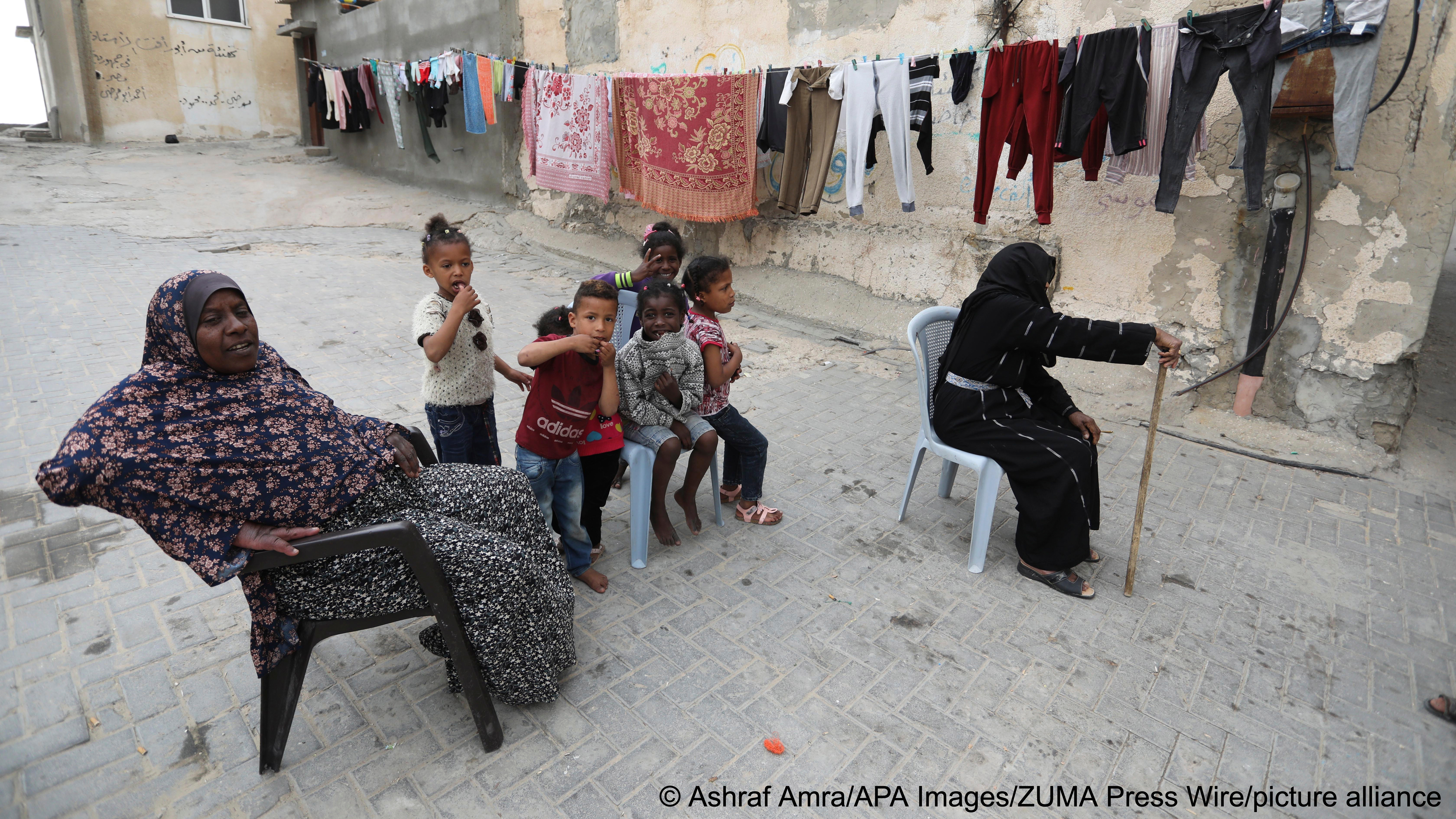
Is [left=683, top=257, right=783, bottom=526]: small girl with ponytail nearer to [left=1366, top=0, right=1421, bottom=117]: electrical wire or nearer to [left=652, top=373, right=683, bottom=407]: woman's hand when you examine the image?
[left=652, top=373, right=683, bottom=407]: woman's hand

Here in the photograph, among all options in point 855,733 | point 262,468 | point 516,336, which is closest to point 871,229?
point 516,336

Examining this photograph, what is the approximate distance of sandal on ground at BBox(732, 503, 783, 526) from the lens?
378 cm

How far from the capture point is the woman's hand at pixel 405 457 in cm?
249

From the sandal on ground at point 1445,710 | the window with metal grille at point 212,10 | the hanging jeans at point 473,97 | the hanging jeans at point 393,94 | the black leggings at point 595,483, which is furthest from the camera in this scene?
the window with metal grille at point 212,10

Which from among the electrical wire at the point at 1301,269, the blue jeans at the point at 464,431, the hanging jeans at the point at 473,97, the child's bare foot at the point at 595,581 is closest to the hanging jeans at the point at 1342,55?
the electrical wire at the point at 1301,269

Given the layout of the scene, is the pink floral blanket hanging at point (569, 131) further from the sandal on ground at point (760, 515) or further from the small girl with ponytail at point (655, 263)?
the sandal on ground at point (760, 515)

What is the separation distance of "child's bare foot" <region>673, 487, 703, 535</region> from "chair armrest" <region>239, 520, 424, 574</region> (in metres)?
1.74

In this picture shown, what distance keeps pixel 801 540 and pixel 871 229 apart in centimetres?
427

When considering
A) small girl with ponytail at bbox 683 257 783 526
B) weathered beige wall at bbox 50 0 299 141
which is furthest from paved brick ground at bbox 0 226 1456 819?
weathered beige wall at bbox 50 0 299 141

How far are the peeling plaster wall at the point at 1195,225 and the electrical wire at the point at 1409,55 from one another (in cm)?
4

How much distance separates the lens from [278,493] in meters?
2.15

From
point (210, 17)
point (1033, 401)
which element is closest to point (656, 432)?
point (1033, 401)

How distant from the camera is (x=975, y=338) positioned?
11.3ft

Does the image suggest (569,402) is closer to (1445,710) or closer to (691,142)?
(1445,710)
